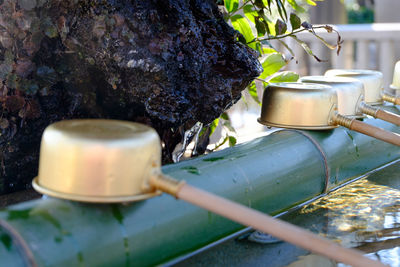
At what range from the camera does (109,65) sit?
1.44m

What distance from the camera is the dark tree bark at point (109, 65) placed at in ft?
4.60

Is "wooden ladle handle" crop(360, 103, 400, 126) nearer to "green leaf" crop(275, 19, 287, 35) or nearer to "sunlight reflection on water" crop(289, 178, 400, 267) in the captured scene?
"sunlight reflection on water" crop(289, 178, 400, 267)

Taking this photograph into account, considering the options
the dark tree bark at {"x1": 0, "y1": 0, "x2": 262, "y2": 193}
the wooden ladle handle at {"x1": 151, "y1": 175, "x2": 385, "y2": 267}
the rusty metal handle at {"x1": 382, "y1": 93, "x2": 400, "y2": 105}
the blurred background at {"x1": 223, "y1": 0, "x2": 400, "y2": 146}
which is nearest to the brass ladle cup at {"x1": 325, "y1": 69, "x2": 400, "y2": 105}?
the rusty metal handle at {"x1": 382, "y1": 93, "x2": 400, "y2": 105}

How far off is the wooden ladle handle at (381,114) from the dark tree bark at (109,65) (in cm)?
53

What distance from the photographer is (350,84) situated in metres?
1.91

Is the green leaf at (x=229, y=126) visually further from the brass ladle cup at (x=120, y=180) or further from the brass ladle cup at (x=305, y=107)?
the brass ladle cup at (x=120, y=180)

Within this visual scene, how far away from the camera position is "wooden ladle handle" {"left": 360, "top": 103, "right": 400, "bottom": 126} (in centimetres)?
180

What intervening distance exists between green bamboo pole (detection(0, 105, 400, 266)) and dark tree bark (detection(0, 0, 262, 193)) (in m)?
0.22

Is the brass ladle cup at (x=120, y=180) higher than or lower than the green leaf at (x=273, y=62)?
lower

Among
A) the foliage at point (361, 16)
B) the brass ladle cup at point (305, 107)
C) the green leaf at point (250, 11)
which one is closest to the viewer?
the brass ladle cup at point (305, 107)

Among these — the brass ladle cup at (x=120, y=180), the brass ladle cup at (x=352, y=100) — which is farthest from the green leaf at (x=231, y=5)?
the brass ladle cup at (x=120, y=180)

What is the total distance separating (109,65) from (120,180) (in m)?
0.57

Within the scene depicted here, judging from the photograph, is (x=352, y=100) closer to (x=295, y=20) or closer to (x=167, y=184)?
(x=295, y=20)

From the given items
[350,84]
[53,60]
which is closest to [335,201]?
[350,84]
